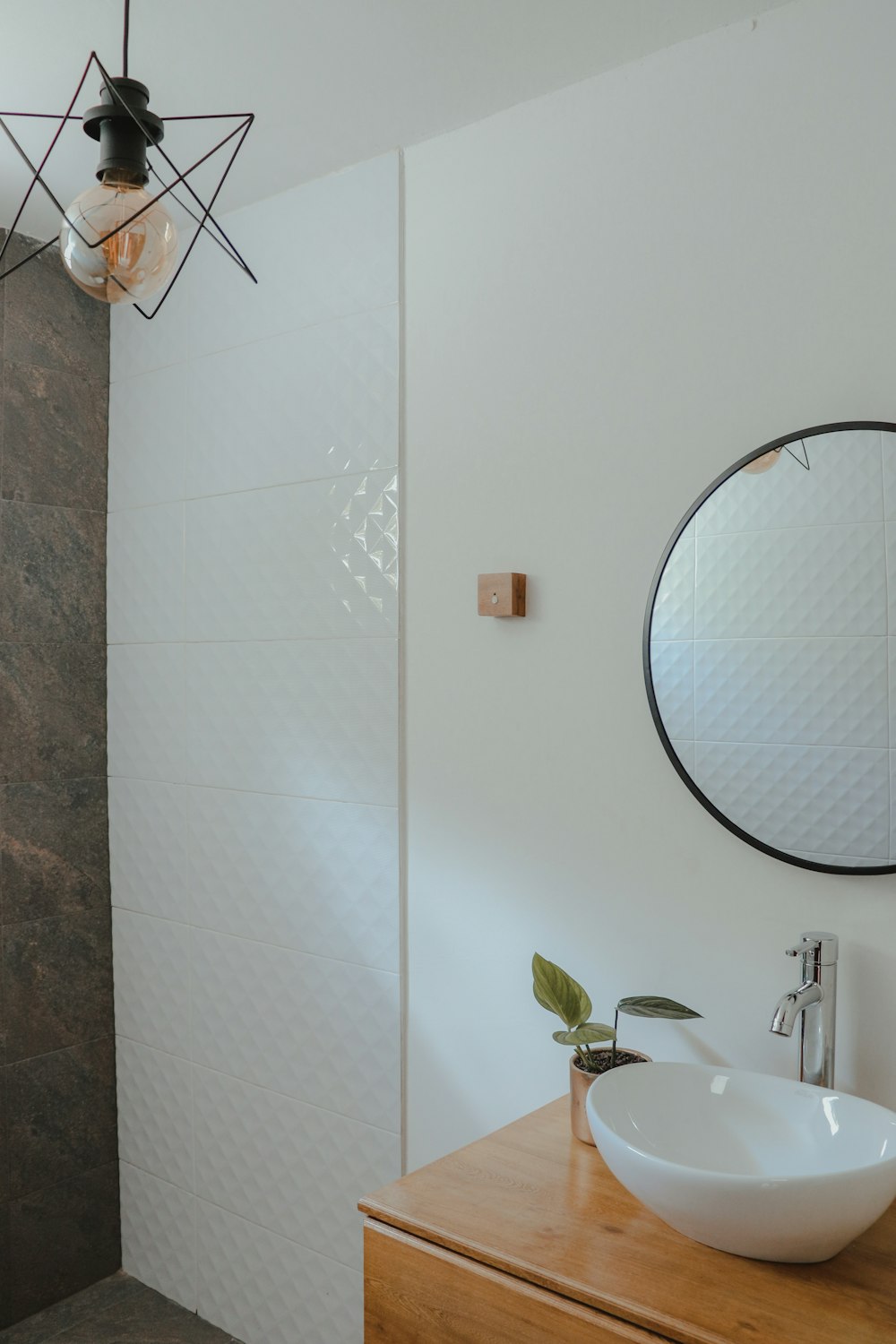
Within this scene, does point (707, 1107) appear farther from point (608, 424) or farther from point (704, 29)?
point (704, 29)

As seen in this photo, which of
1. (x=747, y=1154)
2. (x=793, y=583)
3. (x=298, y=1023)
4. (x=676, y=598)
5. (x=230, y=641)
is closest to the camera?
(x=747, y=1154)

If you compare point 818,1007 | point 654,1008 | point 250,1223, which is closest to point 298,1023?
point 250,1223

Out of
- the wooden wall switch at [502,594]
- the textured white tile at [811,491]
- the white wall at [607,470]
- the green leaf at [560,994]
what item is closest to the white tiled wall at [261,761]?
the white wall at [607,470]

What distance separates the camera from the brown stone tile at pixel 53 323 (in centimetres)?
246

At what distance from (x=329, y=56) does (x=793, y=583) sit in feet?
3.95

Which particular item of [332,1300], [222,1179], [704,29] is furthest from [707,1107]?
[704,29]

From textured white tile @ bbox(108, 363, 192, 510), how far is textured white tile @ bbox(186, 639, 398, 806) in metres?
0.44

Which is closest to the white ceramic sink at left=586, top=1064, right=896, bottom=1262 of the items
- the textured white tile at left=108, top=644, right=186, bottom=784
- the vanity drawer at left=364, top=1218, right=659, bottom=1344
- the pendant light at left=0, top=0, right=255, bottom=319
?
the vanity drawer at left=364, top=1218, right=659, bottom=1344

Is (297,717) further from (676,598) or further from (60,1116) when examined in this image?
(60,1116)

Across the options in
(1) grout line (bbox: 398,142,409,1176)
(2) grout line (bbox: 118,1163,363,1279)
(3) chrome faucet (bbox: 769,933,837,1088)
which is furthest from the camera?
(2) grout line (bbox: 118,1163,363,1279)

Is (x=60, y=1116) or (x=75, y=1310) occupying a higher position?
(x=60, y=1116)

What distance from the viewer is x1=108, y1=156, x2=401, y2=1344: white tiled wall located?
213 cm

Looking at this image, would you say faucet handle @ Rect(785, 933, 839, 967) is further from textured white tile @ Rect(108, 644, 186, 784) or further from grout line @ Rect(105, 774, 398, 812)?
textured white tile @ Rect(108, 644, 186, 784)

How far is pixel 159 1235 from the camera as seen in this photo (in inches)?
99.8
